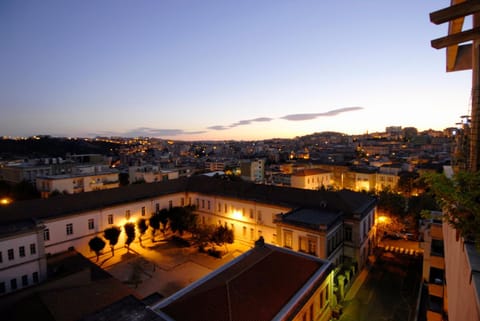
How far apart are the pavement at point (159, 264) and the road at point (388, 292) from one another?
1265 cm

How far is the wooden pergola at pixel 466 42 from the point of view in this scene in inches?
189

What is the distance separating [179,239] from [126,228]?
6693mm

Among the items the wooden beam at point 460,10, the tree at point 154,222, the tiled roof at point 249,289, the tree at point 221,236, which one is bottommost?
the tree at point 221,236

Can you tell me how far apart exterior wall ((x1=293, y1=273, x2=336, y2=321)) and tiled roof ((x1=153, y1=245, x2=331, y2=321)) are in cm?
67

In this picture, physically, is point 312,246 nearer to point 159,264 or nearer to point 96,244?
point 159,264

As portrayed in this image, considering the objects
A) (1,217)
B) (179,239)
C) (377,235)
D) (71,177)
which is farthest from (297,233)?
(71,177)

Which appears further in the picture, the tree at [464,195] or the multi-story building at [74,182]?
the multi-story building at [74,182]

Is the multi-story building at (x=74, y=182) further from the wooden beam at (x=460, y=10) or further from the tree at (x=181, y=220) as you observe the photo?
the wooden beam at (x=460, y=10)

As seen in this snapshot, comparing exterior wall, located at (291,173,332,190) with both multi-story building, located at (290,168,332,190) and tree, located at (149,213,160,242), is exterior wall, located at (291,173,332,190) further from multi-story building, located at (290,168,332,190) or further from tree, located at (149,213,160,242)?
tree, located at (149,213,160,242)

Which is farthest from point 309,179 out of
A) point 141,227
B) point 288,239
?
point 141,227

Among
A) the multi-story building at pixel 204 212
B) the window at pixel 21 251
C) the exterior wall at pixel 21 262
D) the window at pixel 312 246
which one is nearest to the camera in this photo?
the exterior wall at pixel 21 262

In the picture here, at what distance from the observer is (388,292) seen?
21.6 meters

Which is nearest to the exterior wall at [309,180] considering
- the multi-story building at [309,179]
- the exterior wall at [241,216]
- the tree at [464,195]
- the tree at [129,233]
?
the multi-story building at [309,179]

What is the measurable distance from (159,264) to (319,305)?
58.3ft
